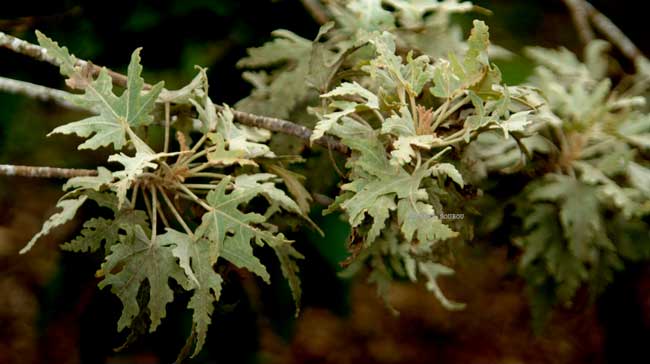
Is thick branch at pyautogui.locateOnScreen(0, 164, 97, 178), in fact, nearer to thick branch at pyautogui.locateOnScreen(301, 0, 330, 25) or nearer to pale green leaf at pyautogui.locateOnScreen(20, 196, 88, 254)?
pale green leaf at pyautogui.locateOnScreen(20, 196, 88, 254)

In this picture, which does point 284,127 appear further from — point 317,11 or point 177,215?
point 317,11

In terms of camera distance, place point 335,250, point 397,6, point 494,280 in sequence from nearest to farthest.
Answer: point 397,6, point 335,250, point 494,280

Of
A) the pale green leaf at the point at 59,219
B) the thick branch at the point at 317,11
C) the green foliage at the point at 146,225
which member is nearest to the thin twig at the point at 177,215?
the green foliage at the point at 146,225

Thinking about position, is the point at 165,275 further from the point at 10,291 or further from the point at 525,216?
the point at 10,291

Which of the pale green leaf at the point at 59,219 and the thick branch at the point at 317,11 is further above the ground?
the pale green leaf at the point at 59,219

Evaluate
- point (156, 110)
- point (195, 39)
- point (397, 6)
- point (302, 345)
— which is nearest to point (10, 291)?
point (302, 345)

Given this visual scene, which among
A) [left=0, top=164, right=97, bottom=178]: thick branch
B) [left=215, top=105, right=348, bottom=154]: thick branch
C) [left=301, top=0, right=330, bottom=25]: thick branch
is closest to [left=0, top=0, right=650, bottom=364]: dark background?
[left=301, top=0, right=330, bottom=25]: thick branch

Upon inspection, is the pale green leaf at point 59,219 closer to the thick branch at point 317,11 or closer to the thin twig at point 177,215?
the thin twig at point 177,215

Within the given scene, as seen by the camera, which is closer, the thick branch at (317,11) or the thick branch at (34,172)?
the thick branch at (34,172)
